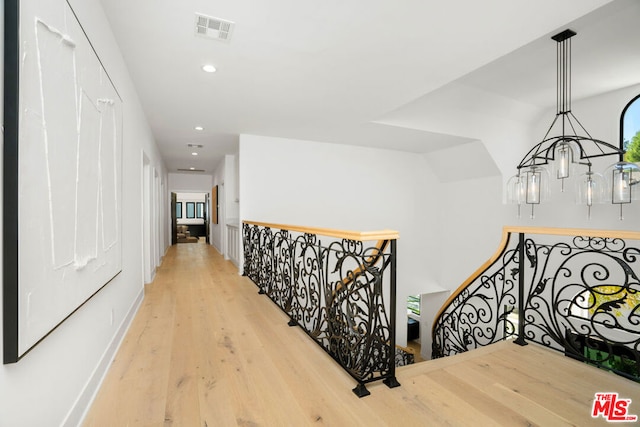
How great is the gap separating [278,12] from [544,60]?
3.73 meters

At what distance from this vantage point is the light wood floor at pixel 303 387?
5.38ft

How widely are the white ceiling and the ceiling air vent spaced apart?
58 mm

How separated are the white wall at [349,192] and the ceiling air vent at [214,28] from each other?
3.04m

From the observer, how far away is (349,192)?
Result: 645cm

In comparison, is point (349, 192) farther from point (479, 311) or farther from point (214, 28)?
point (214, 28)

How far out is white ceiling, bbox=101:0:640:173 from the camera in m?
2.21

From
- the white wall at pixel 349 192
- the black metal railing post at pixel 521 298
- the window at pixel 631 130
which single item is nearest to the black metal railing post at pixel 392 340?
the black metal railing post at pixel 521 298

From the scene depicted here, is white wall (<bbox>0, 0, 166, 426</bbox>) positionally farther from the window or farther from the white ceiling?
the window

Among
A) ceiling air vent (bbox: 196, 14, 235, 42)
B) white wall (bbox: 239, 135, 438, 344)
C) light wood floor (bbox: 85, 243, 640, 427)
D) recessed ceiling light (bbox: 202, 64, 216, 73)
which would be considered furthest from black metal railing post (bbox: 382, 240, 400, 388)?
white wall (bbox: 239, 135, 438, 344)

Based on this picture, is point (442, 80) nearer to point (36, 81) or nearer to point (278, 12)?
point (278, 12)

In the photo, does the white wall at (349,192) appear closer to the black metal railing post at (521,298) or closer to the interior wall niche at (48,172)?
the interior wall niche at (48,172)

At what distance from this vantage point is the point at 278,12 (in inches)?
87.4

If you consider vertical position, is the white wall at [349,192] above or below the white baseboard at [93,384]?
above

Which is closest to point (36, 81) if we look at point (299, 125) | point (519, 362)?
point (519, 362)
